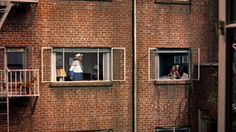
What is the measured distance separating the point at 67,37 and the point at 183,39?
3940mm

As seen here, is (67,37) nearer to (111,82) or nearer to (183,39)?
(111,82)

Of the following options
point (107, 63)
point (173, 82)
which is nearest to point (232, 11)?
point (107, 63)

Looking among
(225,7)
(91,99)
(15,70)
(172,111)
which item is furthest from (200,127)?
(225,7)

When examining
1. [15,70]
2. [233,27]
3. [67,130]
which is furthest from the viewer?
[67,130]

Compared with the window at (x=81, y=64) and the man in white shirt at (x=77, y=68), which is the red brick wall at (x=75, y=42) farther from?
the man in white shirt at (x=77, y=68)

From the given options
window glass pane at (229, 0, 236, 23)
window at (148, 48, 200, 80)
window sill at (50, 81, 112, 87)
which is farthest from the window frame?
window glass pane at (229, 0, 236, 23)

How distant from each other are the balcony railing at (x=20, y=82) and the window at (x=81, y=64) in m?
0.38

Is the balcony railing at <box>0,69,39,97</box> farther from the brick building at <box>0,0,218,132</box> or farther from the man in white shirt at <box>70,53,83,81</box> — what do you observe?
the man in white shirt at <box>70,53,83,81</box>

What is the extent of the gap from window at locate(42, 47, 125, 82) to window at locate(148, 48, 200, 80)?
1066mm

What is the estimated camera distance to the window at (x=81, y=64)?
13758mm

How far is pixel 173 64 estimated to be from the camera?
15188 mm

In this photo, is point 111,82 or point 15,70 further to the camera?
point 111,82

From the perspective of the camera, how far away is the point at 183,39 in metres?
15.2

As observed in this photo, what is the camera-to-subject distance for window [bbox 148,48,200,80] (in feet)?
48.9
